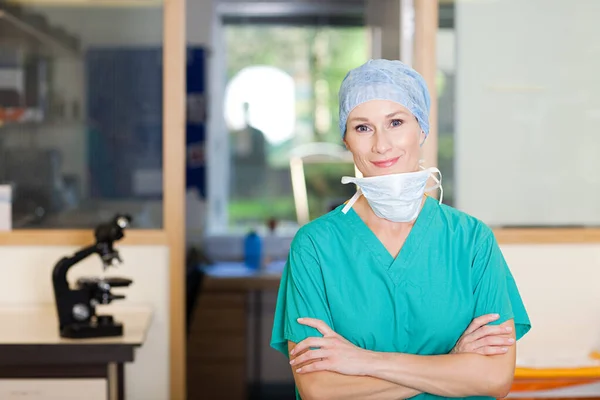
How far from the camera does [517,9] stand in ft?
10.7

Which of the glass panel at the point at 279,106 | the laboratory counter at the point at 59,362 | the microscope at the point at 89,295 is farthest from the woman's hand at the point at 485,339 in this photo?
the glass panel at the point at 279,106

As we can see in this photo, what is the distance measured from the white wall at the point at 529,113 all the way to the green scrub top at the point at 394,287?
1.53 metres

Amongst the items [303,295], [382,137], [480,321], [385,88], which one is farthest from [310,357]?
[385,88]

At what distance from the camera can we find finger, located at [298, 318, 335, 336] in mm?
1730

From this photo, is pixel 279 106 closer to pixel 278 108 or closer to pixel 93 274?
pixel 278 108

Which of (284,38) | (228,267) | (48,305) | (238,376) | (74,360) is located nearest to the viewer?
(74,360)

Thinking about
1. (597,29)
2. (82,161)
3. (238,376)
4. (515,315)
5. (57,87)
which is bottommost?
(238,376)

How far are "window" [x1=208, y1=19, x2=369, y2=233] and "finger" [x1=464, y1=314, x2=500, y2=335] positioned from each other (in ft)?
11.3

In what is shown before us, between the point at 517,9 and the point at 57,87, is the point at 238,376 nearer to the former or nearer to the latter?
the point at 57,87

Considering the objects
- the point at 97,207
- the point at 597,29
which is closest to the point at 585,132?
the point at 597,29

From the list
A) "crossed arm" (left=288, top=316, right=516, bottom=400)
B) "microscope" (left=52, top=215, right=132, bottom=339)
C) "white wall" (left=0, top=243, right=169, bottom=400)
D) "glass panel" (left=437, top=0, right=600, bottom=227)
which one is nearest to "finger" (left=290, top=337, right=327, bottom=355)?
"crossed arm" (left=288, top=316, right=516, bottom=400)

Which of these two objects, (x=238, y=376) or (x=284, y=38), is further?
(x=284, y=38)

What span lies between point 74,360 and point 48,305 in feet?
2.18

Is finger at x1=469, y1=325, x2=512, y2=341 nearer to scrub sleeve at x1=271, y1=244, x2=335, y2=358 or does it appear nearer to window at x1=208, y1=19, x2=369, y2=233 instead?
scrub sleeve at x1=271, y1=244, x2=335, y2=358
